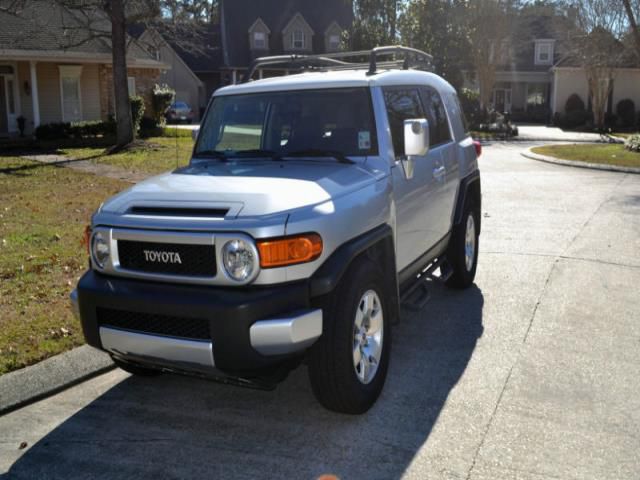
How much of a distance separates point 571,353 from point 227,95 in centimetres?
341

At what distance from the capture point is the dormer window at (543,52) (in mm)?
53688

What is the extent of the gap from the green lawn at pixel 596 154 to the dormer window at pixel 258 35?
3198 cm

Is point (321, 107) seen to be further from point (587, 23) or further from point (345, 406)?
point (587, 23)

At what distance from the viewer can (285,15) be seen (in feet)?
177

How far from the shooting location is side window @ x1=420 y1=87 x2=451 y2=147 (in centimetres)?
623

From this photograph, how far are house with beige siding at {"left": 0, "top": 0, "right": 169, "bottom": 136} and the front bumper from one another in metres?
24.7

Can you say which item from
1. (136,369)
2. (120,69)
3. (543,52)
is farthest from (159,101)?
(543,52)

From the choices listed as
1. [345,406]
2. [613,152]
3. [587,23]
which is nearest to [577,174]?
[613,152]

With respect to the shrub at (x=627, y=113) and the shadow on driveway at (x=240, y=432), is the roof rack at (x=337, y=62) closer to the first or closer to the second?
the shadow on driveway at (x=240, y=432)

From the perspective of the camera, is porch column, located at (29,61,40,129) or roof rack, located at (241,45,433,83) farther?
porch column, located at (29,61,40,129)

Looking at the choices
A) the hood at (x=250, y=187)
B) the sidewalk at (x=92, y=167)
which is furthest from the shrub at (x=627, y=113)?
the hood at (x=250, y=187)

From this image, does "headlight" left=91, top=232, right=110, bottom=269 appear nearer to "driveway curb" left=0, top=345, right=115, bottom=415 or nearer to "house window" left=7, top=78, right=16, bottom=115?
"driveway curb" left=0, top=345, right=115, bottom=415

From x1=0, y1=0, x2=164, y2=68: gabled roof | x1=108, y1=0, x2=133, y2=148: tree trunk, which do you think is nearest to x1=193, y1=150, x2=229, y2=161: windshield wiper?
x1=108, y1=0, x2=133, y2=148: tree trunk

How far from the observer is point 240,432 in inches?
168
